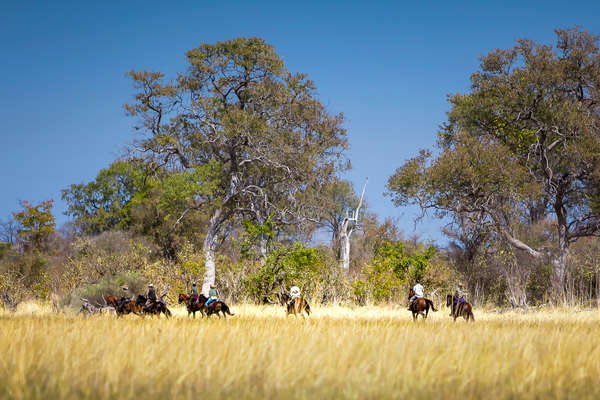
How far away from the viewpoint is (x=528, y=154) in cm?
2852

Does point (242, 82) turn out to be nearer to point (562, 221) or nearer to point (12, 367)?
point (562, 221)

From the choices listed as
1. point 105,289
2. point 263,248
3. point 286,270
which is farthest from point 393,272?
point 105,289

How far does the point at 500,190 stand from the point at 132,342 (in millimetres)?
22491

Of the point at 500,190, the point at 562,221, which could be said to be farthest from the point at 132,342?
the point at 562,221

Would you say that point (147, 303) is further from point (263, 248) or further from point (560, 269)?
point (560, 269)

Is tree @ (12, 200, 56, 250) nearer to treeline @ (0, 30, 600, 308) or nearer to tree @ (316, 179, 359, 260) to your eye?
treeline @ (0, 30, 600, 308)

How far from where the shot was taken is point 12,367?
689 centimetres

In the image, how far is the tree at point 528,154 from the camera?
27109 mm

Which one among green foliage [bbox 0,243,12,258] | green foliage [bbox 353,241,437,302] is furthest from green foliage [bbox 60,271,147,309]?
green foliage [bbox 0,243,12,258]

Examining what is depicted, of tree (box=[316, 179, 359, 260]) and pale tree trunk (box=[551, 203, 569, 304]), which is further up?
tree (box=[316, 179, 359, 260])

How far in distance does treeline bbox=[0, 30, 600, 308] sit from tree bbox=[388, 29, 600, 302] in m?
0.08

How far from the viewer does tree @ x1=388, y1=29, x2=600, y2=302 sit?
27109 mm

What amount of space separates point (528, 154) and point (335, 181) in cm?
1339

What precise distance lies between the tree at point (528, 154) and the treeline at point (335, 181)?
0.27 ft
